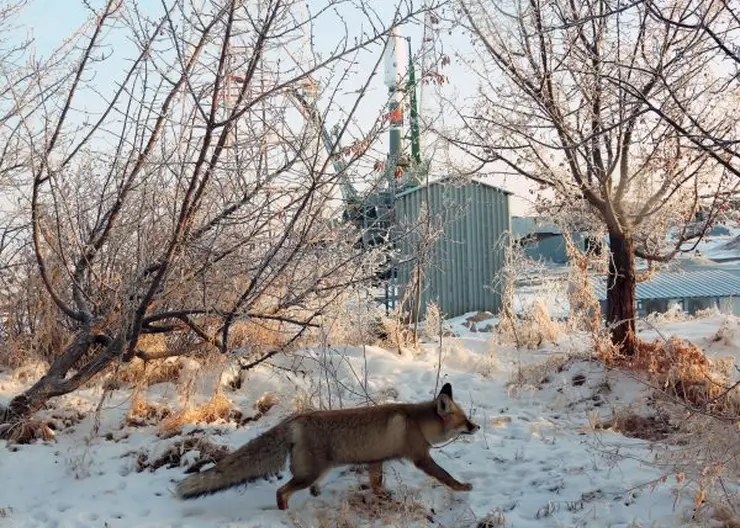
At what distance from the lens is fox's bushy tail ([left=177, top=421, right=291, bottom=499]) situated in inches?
172

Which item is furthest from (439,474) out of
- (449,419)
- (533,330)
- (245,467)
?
(533,330)

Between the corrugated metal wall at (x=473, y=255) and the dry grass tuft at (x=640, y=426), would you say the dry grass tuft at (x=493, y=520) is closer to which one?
the dry grass tuft at (x=640, y=426)

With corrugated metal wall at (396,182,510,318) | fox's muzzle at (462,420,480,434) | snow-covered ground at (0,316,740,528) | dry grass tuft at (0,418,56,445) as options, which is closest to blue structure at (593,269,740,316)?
corrugated metal wall at (396,182,510,318)

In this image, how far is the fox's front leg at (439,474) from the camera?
15.1ft

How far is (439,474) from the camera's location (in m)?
4.60

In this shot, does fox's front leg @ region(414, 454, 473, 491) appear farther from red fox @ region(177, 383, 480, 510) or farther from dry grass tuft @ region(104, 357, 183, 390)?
dry grass tuft @ region(104, 357, 183, 390)

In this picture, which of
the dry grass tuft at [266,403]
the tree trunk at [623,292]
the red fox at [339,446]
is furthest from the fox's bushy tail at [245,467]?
the tree trunk at [623,292]

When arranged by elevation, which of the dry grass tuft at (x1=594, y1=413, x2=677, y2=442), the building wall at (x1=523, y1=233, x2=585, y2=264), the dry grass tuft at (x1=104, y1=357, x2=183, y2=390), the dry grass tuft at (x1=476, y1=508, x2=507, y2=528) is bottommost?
the dry grass tuft at (x1=476, y1=508, x2=507, y2=528)

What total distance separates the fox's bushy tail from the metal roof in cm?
1608

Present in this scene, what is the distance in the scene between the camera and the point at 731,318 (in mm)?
9219

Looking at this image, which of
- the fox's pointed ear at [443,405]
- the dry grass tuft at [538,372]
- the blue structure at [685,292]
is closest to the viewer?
the fox's pointed ear at [443,405]

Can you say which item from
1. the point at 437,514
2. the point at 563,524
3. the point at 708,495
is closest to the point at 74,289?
the point at 437,514

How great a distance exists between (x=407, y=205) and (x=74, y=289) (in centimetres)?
1101

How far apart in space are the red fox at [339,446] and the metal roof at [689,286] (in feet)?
50.4
